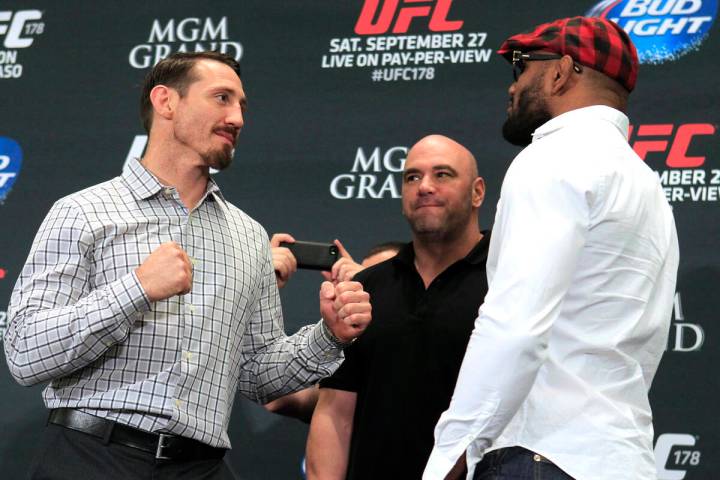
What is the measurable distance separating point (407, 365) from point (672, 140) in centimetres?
110

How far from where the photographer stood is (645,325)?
5.53 ft

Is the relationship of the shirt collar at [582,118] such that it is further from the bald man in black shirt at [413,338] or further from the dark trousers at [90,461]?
the dark trousers at [90,461]

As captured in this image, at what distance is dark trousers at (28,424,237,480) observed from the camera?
76.3 inches

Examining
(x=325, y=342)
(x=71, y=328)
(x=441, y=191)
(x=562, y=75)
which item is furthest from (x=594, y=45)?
(x=71, y=328)

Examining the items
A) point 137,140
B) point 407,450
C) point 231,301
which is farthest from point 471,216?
point 137,140

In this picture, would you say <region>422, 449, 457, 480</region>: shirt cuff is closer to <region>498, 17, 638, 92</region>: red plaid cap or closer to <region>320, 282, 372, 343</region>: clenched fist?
<region>320, 282, 372, 343</region>: clenched fist

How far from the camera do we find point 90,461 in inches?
76.4

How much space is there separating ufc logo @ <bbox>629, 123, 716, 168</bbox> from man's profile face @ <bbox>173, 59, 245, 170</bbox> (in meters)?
1.29

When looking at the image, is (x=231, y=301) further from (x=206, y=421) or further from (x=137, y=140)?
(x=137, y=140)

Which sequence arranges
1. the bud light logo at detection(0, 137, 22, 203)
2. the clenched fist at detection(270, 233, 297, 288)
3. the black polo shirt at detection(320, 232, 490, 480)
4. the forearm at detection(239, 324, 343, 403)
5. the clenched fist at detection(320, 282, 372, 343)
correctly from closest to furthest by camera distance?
the clenched fist at detection(320, 282, 372, 343) → the forearm at detection(239, 324, 343, 403) → the black polo shirt at detection(320, 232, 490, 480) → the clenched fist at detection(270, 233, 297, 288) → the bud light logo at detection(0, 137, 22, 203)

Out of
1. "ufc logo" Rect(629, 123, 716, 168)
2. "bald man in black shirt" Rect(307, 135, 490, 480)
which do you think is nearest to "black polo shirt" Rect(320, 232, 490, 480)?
"bald man in black shirt" Rect(307, 135, 490, 480)

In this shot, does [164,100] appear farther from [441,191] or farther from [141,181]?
[441,191]

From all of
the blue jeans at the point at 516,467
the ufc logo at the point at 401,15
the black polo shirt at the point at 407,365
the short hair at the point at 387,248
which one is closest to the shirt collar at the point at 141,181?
the black polo shirt at the point at 407,365

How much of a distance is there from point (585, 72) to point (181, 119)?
895 mm
